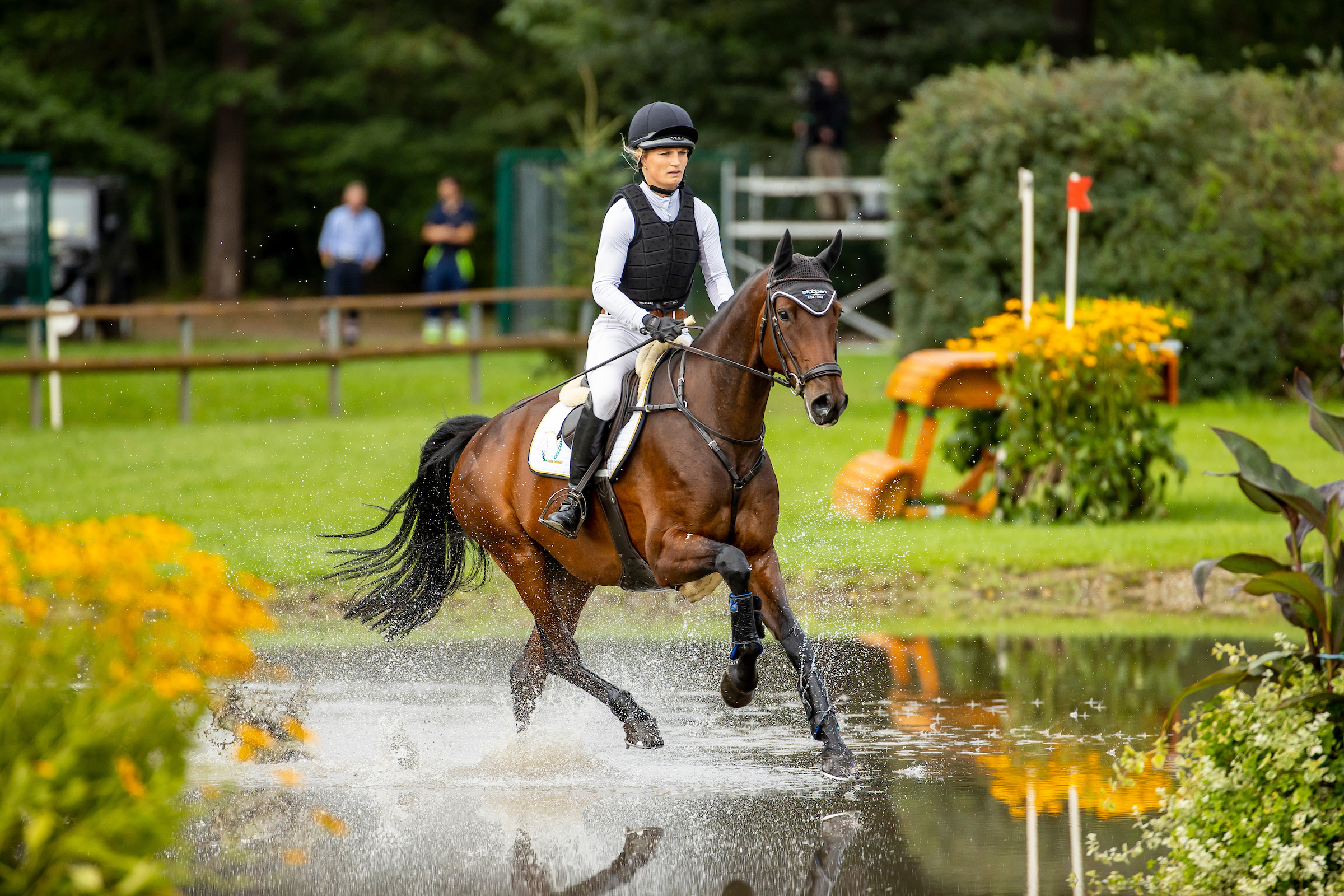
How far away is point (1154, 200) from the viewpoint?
16266 mm

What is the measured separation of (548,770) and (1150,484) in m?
6.39

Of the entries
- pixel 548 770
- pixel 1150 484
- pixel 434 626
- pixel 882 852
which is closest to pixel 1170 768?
pixel 882 852

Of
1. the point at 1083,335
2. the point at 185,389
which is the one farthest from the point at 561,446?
the point at 185,389

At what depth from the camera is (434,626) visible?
961 cm

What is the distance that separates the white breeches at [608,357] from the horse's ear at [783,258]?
2.78ft

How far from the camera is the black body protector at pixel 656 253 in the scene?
21.3 feet

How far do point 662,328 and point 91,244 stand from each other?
68.9ft

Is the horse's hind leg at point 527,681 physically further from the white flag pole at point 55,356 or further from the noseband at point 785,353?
the white flag pole at point 55,356

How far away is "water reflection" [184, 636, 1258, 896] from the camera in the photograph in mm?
4980

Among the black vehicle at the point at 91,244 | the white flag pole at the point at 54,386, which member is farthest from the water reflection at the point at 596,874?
the black vehicle at the point at 91,244

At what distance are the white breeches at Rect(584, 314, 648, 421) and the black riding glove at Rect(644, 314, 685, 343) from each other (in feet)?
1.43

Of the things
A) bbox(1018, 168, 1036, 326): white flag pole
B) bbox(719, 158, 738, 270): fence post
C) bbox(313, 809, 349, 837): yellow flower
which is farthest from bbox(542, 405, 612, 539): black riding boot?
bbox(719, 158, 738, 270): fence post

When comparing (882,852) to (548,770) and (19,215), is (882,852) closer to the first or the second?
(548,770)

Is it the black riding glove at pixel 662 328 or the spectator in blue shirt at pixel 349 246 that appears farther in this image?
the spectator in blue shirt at pixel 349 246
